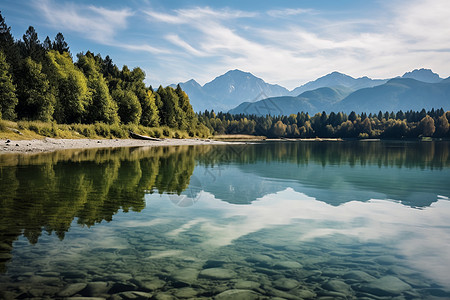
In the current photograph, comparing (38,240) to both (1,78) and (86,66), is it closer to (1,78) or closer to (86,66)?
(1,78)

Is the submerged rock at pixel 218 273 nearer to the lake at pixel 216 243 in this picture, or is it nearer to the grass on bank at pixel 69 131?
the lake at pixel 216 243

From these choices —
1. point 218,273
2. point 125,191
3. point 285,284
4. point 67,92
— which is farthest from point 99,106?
point 285,284

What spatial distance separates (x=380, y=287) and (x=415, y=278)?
107cm

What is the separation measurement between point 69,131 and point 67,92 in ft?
44.1

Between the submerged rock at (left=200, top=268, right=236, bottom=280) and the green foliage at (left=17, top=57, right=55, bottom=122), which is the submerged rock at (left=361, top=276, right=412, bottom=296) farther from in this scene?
the green foliage at (left=17, top=57, right=55, bottom=122)

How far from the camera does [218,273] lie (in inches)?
248

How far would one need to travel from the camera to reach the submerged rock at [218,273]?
241 inches

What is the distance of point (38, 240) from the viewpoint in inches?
303

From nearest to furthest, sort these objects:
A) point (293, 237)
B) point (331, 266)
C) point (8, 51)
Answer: point (331, 266)
point (293, 237)
point (8, 51)

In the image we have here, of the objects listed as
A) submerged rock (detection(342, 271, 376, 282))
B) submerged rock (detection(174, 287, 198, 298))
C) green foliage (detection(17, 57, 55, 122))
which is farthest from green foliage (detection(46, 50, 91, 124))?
submerged rock (detection(342, 271, 376, 282))

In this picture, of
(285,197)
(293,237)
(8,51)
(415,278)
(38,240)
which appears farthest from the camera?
(8,51)

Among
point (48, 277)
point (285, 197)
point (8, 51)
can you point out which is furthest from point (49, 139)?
point (48, 277)

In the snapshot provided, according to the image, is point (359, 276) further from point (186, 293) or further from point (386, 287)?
point (186, 293)

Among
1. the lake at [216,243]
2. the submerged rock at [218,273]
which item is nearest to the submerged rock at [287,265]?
the lake at [216,243]
